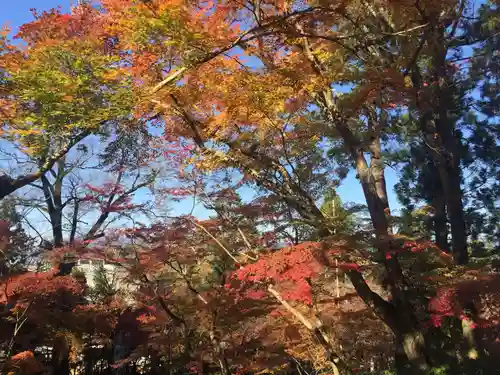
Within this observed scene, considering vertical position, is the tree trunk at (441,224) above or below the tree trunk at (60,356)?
above

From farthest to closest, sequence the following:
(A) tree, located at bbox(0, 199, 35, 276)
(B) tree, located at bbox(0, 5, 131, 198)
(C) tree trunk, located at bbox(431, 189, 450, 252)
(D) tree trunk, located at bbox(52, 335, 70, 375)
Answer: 1. (C) tree trunk, located at bbox(431, 189, 450, 252)
2. (D) tree trunk, located at bbox(52, 335, 70, 375)
3. (A) tree, located at bbox(0, 199, 35, 276)
4. (B) tree, located at bbox(0, 5, 131, 198)

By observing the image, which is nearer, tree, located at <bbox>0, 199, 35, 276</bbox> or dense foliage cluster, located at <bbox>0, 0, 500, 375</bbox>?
dense foliage cluster, located at <bbox>0, 0, 500, 375</bbox>

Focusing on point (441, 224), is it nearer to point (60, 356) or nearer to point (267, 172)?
point (267, 172)

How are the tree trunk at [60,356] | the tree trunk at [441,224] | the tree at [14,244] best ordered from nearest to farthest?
the tree at [14,244]
the tree trunk at [60,356]
the tree trunk at [441,224]

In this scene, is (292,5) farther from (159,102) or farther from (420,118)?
(420,118)

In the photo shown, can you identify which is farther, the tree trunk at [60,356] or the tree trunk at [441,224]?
the tree trunk at [441,224]

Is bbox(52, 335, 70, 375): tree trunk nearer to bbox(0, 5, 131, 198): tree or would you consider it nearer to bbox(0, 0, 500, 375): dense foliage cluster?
bbox(0, 0, 500, 375): dense foliage cluster

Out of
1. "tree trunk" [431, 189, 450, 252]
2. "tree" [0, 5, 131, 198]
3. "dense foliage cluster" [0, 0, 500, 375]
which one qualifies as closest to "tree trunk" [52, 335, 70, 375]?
"dense foliage cluster" [0, 0, 500, 375]

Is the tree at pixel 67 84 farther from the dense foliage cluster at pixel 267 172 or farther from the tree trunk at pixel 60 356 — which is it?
the tree trunk at pixel 60 356

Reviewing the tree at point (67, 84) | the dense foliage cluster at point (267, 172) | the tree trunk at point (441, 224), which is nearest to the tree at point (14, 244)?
the dense foliage cluster at point (267, 172)

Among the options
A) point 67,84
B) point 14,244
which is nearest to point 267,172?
point 67,84

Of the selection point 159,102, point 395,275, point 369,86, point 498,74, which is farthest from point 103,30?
point 498,74

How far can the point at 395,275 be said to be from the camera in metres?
6.04

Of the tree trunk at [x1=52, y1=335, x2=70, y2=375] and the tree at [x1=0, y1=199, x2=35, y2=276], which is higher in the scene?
the tree at [x1=0, y1=199, x2=35, y2=276]
